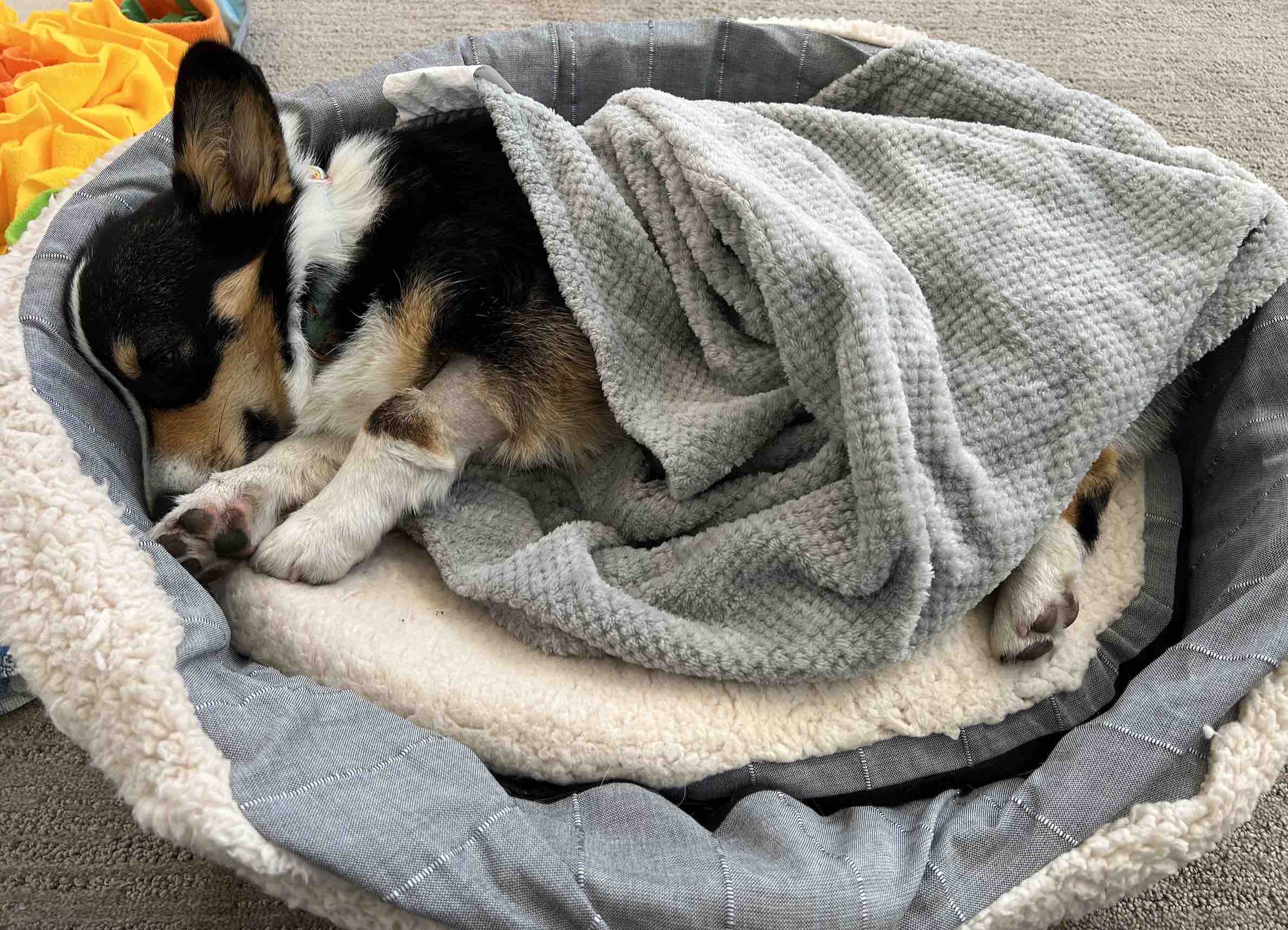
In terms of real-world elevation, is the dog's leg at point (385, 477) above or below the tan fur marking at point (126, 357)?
below

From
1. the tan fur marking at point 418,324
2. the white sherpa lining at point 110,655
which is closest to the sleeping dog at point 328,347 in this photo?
the tan fur marking at point 418,324

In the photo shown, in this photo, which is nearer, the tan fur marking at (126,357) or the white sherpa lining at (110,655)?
the white sherpa lining at (110,655)

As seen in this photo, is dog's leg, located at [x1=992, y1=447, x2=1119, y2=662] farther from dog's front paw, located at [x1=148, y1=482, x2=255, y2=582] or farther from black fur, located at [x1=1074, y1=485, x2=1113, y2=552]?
dog's front paw, located at [x1=148, y1=482, x2=255, y2=582]

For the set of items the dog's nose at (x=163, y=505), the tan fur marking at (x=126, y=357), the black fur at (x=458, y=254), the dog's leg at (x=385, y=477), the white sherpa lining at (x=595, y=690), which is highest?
the black fur at (x=458, y=254)

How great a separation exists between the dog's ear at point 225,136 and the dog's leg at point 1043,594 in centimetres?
125

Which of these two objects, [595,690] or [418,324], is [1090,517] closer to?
[595,690]

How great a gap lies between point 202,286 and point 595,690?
2.69ft

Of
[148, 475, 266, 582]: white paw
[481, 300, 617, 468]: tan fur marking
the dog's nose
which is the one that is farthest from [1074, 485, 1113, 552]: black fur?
the dog's nose

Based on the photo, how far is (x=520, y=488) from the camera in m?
1.62

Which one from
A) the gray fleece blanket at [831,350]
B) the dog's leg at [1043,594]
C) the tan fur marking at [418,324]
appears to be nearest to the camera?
the gray fleece blanket at [831,350]

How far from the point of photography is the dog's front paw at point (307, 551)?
4.55 feet

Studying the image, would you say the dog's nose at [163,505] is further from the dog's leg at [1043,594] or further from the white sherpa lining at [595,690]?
the dog's leg at [1043,594]

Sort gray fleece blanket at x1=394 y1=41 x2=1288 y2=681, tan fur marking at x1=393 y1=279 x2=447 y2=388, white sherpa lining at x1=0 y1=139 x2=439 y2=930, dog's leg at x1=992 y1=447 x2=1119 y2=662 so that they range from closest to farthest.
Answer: white sherpa lining at x1=0 y1=139 x2=439 y2=930, gray fleece blanket at x1=394 y1=41 x2=1288 y2=681, dog's leg at x1=992 y1=447 x2=1119 y2=662, tan fur marking at x1=393 y1=279 x2=447 y2=388

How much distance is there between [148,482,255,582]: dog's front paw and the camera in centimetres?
138
